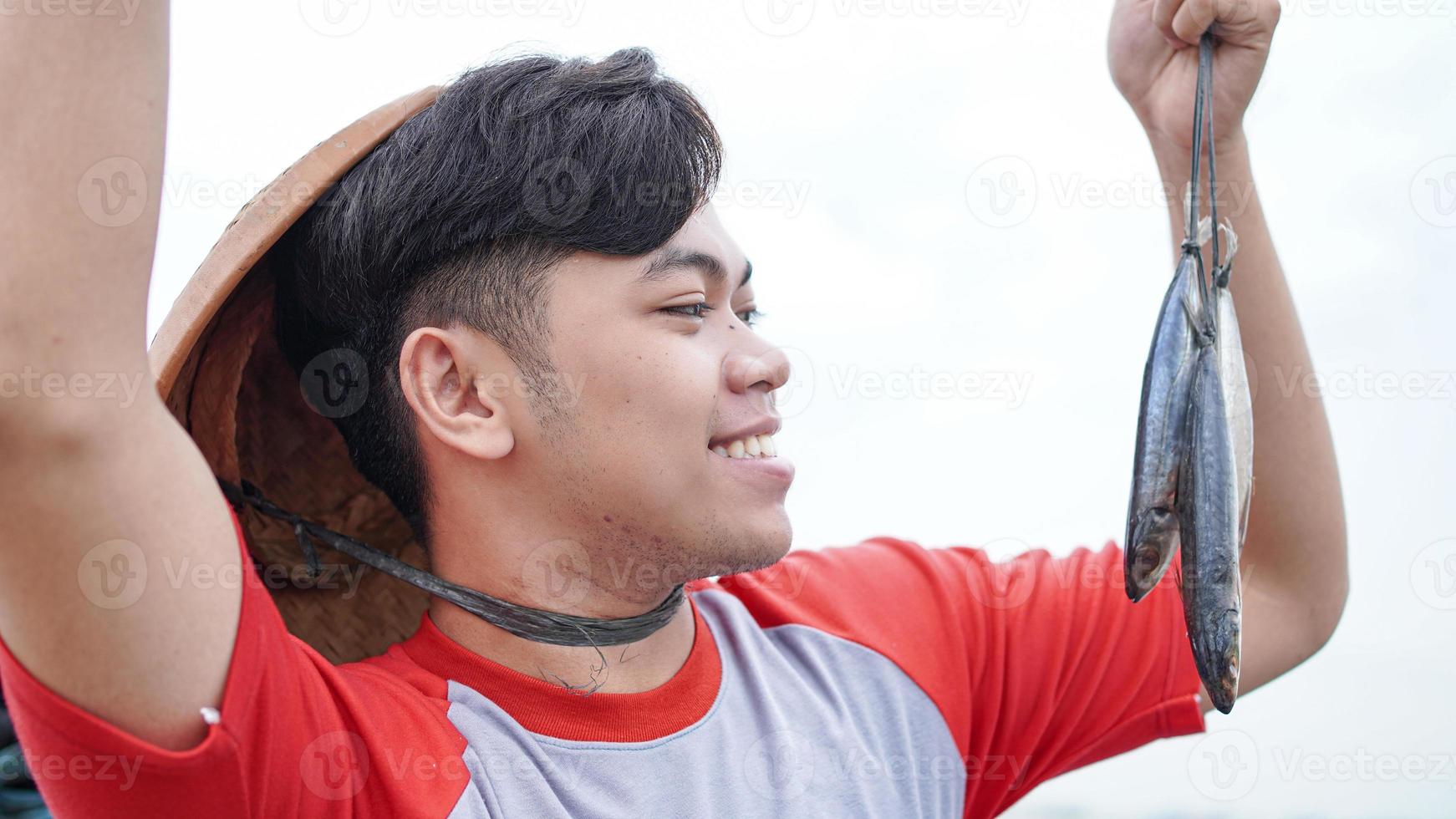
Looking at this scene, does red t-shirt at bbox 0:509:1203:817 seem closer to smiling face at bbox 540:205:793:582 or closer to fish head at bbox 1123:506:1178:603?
smiling face at bbox 540:205:793:582

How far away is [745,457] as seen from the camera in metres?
1.77

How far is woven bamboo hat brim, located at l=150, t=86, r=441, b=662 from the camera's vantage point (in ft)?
5.60

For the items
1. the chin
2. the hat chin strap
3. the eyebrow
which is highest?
the eyebrow

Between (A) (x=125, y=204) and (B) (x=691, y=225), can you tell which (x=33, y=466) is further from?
(B) (x=691, y=225)

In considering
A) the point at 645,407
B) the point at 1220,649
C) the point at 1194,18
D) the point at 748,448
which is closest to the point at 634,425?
the point at 645,407

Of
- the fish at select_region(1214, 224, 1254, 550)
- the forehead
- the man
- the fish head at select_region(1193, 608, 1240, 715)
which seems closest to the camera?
the man

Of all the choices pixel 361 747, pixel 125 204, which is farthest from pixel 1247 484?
pixel 125 204

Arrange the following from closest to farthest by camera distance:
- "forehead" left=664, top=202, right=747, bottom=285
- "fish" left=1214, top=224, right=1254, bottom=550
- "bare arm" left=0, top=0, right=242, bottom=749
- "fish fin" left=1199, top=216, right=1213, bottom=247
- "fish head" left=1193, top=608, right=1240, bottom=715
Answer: "bare arm" left=0, top=0, right=242, bottom=749, "fish head" left=1193, top=608, right=1240, bottom=715, "fish" left=1214, top=224, right=1254, bottom=550, "fish fin" left=1199, top=216, right=1213, bottom=247, "forehead" left=664, top=202, right=747, bottom=285

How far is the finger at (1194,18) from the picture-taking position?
1701 mm

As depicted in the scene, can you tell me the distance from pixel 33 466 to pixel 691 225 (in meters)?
1.06

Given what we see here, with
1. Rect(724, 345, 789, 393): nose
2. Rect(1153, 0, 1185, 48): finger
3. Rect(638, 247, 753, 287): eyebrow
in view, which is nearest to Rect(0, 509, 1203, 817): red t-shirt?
Rect(724, 345, 789, 393): nose

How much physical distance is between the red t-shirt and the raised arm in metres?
0.18

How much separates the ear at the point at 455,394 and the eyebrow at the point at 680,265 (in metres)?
0.31

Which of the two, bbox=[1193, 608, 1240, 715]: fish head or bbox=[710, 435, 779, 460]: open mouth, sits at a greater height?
bbox=[710, 435, 779, 460]: open mouth
